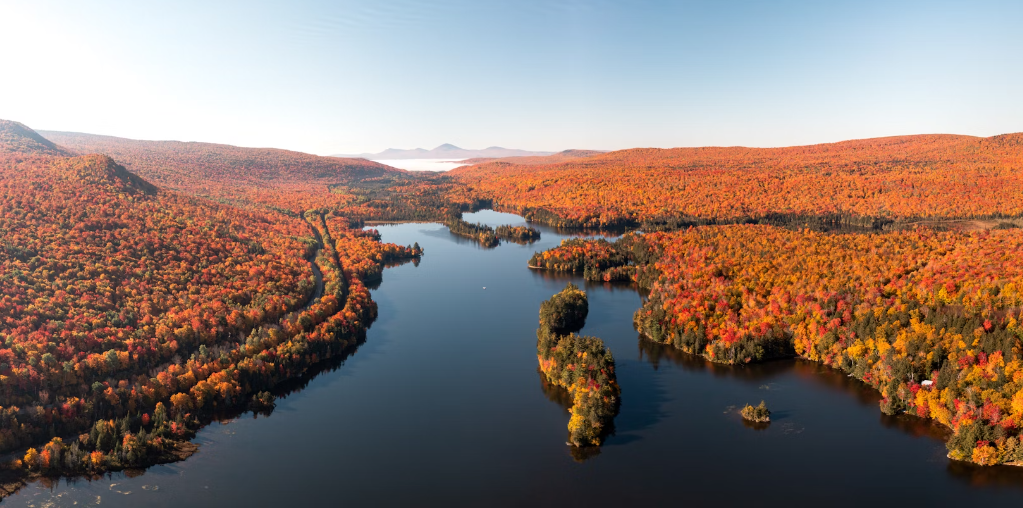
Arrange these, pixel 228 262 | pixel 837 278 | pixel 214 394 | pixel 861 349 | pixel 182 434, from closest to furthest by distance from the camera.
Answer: pixel 182 434
pixel 214 394
pixel 861 349
pixel 837 278
pixel 228 262

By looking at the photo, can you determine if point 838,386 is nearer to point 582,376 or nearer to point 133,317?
point 582,376

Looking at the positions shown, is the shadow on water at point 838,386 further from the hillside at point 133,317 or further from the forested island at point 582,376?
the hillside at point 133,317

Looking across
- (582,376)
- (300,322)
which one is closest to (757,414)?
Result: (582,376)

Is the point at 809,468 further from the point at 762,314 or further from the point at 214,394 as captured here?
the point at 214,394

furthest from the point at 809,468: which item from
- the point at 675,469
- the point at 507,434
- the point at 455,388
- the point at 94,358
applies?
the point at 94,358

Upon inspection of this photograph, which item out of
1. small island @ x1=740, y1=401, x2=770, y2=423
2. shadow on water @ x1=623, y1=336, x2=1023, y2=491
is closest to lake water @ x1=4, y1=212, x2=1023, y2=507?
shadow on water @ x1=623, y1=336, x2=1023, y2=491

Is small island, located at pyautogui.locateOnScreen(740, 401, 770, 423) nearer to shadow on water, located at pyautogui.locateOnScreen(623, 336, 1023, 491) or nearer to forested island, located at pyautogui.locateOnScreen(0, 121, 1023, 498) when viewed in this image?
shadow on water, located at pyautogui.locateOnScreen(623, 336, 1023, 491)
